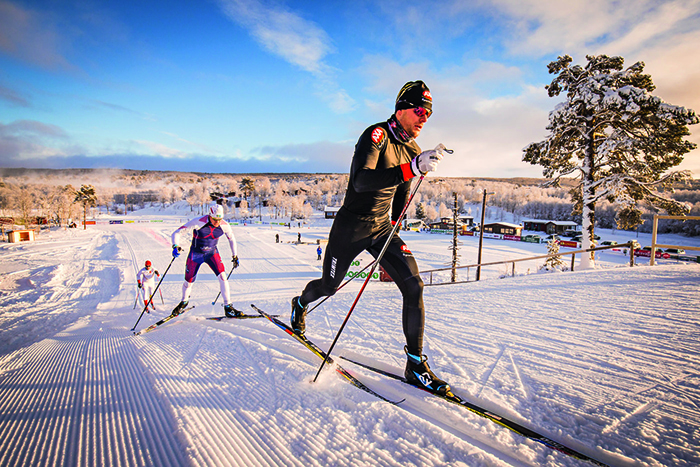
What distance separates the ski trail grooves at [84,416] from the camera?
175cm

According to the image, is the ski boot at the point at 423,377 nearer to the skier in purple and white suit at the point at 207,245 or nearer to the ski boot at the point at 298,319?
the ski boot at the point at 298,319

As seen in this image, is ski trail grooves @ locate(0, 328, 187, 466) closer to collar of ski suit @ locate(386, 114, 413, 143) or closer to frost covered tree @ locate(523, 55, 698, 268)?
collar of ski suit @ locate(386, 114, 413, 143)

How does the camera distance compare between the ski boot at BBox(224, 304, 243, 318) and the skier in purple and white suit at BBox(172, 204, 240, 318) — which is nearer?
the ski boot at BBox(224, 304, 243, 318)

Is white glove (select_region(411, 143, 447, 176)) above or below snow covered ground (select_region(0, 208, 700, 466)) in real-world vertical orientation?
above

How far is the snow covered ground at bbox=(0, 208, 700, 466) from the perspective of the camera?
1777 mm

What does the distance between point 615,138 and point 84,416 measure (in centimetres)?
1793

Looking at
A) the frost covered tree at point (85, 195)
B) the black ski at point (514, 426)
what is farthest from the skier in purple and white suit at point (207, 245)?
the frost covered tree at point (85, 195)

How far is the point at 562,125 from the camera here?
12812mm

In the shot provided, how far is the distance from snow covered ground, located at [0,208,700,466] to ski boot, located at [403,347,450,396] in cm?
8

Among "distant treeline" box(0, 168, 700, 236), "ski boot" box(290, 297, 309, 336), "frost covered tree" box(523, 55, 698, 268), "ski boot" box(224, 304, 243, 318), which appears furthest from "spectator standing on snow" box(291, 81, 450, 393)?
"distant treeline" box(0, 168, 700, 236)

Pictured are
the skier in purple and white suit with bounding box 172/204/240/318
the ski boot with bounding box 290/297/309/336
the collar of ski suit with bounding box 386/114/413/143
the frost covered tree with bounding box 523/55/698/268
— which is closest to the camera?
the collar of ski suit with bounding box 386/114/413/143

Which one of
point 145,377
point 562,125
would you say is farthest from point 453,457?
point 562,125

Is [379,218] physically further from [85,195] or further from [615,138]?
[85,195]

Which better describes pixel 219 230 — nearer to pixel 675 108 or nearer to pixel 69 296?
pixel 69 296
